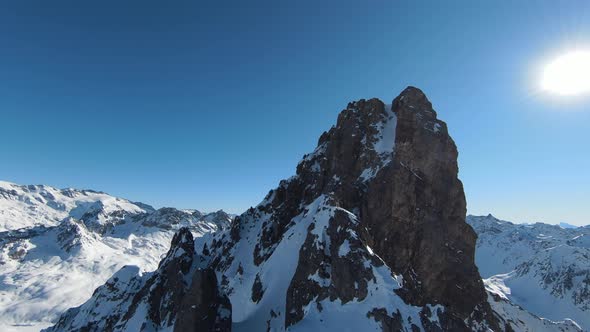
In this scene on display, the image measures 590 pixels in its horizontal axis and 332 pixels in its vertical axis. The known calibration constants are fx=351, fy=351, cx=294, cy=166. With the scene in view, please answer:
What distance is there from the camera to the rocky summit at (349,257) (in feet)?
138

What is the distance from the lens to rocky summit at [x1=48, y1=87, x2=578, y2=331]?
42156mm

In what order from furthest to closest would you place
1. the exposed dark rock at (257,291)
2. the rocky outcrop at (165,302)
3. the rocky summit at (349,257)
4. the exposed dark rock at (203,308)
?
the exposed dark rock at (257,291), the rocky outcrop at (165,302), the exposed dark rock at (203,308), the rocky summit at (349,257)

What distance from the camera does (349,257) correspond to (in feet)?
144

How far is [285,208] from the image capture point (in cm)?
8656

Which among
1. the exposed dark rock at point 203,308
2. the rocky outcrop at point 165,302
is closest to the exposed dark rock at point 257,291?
the rocky outcrop at point 165,302

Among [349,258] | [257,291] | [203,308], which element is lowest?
[203,308]

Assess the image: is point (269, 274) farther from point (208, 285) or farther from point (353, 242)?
point (353, 242)

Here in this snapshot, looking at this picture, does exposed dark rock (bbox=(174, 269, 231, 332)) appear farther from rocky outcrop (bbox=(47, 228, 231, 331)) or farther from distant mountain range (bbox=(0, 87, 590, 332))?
distant mountain range (bbox=(0, 87, 590, 332))

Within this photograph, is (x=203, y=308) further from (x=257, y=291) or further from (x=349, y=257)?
(x=349, y=257)

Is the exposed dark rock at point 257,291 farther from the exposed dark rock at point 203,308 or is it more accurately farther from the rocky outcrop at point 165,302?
the exposed dark rock at point 203,308

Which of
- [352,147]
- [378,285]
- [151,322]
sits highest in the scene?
[352,147]

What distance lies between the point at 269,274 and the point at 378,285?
21.9 metres

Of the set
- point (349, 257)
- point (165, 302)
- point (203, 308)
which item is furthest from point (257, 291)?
point (349, 257)

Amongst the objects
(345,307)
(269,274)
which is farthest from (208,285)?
(345,307)
